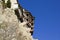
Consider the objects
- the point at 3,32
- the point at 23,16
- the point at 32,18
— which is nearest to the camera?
the point at 3,32

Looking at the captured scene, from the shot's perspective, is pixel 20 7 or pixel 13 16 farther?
pixel 20 7

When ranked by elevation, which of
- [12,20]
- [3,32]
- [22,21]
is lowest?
[3,32]

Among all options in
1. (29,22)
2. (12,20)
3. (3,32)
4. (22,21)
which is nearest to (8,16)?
(12,20)

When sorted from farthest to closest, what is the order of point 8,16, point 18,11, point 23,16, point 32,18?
point 32,18 < point 23,16 < point 18,11 < point 8,16

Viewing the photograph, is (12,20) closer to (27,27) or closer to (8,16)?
(8,16)

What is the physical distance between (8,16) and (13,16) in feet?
9.44

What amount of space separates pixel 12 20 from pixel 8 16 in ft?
4.48

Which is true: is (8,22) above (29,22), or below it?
below

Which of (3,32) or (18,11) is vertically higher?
(18,11)

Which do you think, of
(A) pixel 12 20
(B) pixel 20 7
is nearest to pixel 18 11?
(B) pixel 20 7

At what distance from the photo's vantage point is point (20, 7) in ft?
260

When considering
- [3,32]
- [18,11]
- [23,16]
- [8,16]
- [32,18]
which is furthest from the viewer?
[32,18]

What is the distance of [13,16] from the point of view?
67875mm

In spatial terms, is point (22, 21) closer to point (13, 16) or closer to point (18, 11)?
point (18, 11)
